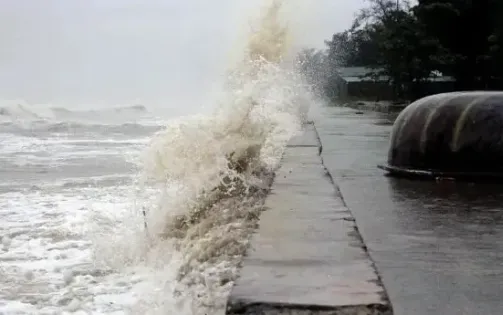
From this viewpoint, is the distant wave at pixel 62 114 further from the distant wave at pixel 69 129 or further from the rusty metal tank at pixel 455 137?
the rusty metal tank at pixel 455 137

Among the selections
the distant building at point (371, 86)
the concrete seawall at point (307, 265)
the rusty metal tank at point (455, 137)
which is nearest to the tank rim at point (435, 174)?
the rusty metal tank at point (455, 137)

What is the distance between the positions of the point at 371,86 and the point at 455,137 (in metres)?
Answer: 36.8

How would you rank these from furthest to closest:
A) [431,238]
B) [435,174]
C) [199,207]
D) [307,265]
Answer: [435,174] → [199,207] → [431,238] → [307,265]

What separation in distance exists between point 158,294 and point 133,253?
1437 mm

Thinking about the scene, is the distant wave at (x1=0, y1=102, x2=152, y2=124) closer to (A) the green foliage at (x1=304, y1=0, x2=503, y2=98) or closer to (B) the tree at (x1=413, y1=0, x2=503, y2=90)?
(A) the green foliage at (x1=304, y1=0, x2=503, y2=98)

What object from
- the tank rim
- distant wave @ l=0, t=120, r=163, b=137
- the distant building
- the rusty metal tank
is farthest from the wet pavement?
the distant building

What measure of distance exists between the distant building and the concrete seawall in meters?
24.0

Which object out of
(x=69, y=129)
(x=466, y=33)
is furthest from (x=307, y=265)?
(x=69, y=129)

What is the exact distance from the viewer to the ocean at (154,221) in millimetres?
3797

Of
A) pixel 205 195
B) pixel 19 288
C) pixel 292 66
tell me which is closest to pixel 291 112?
pixel 292 66

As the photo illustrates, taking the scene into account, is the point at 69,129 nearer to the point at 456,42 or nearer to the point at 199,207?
the point at 456,42

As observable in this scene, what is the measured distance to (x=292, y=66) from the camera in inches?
659

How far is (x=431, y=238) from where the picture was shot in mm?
3596

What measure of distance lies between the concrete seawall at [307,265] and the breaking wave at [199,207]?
0.76 ft
